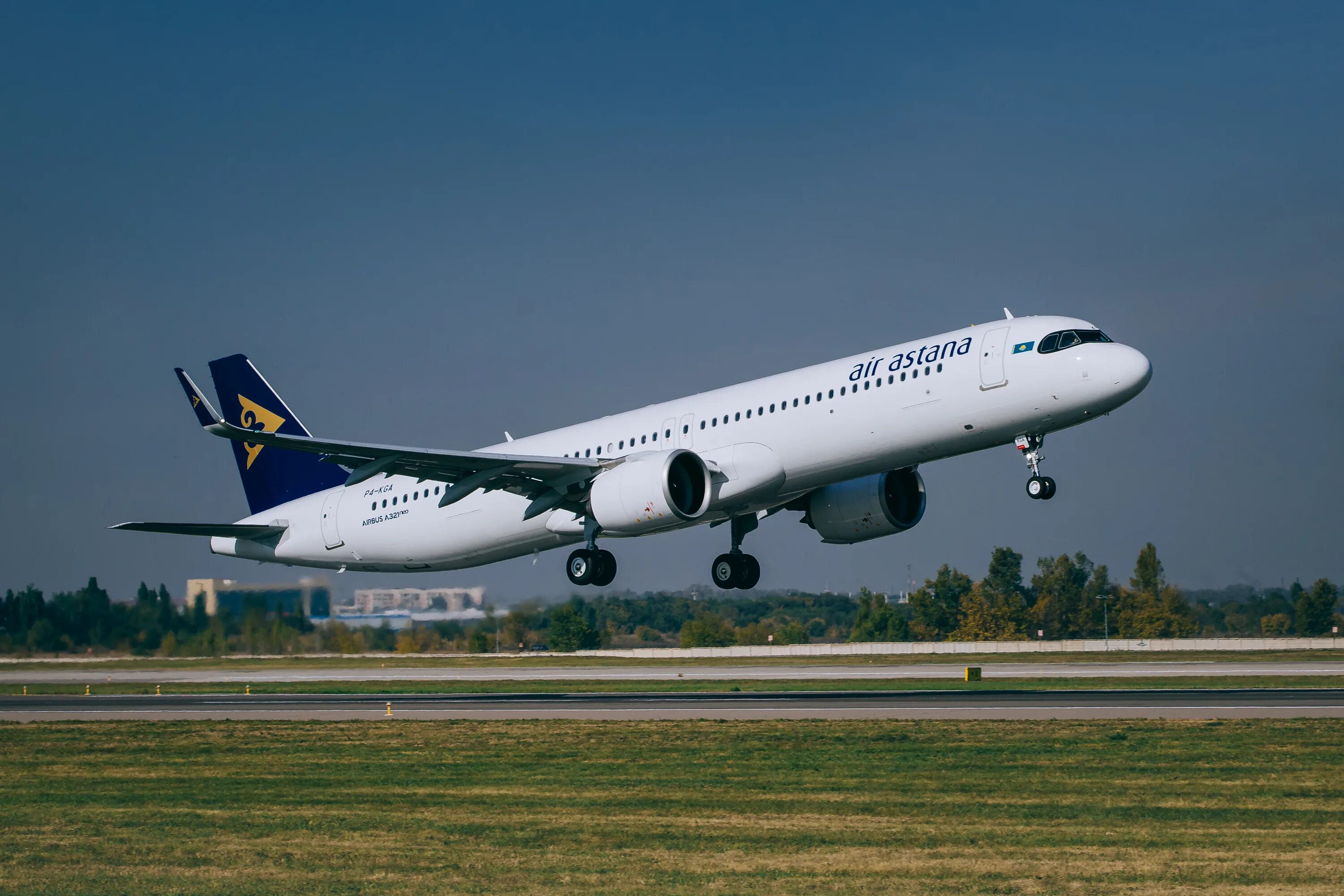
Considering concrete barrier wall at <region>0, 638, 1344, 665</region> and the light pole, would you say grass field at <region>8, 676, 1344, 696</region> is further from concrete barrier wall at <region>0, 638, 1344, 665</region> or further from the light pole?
the light pole

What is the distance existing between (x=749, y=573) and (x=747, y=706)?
24.3 ft

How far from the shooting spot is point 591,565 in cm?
3950

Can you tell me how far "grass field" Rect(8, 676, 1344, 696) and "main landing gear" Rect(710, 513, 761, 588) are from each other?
4.06 meters

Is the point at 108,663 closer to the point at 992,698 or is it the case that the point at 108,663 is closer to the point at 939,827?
the point at 992,698

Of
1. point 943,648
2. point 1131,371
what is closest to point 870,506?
point 1131,371

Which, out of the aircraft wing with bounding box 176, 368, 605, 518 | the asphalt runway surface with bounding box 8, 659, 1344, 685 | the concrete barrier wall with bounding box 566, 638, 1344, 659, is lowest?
the concrete barrier wall with bounding box 566, 638, 1344, 659

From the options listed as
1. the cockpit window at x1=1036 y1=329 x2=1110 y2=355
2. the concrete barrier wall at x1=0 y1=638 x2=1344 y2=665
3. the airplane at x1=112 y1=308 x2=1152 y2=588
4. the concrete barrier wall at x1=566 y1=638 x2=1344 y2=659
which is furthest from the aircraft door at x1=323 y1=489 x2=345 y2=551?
the concrete barrier wall at x1=566 y1=638 x2=1344 y2=659

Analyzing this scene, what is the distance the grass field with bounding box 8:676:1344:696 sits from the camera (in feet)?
140

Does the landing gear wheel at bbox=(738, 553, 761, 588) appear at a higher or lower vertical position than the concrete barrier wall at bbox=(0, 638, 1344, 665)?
higher

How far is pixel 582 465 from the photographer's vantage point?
3772cm

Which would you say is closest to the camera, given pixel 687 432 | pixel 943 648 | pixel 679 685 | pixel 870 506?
pixel 687 432

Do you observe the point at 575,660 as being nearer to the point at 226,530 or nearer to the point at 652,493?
the point at 226,530

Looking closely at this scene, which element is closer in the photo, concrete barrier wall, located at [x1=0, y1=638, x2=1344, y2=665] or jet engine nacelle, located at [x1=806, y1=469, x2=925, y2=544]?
jet engine nacelle, located at [x1=806, y1=469, x2=925, y2=544]

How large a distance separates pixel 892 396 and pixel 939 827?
16.6 meters
